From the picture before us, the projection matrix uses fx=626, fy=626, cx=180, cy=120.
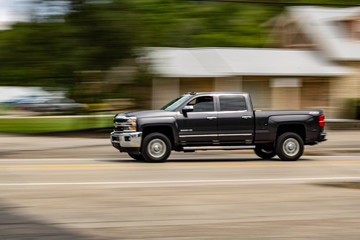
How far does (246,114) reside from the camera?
16031mm

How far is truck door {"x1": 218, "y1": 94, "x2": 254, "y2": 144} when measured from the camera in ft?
52.2

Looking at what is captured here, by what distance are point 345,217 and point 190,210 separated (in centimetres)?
203

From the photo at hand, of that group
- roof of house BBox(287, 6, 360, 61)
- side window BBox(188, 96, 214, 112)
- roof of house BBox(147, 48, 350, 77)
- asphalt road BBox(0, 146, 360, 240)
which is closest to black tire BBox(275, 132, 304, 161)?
asphalt road BBox(0, 146, 360, 240)

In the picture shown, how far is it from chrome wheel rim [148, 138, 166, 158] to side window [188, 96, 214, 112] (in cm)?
132

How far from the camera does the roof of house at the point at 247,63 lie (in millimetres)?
33969

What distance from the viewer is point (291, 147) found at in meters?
16.3

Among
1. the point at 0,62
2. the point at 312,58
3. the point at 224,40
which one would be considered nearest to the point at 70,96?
the point at 0,62

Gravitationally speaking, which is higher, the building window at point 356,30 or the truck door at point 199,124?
the building window at point 356,30

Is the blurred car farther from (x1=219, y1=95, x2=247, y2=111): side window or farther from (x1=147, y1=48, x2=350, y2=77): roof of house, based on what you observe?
(x1=219, y1=95, x2=247, y2=111): side window

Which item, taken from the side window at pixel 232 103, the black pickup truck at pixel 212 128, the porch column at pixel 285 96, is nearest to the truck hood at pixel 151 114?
the black pickup truck at pixel 212 128

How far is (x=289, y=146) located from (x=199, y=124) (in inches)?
97.4

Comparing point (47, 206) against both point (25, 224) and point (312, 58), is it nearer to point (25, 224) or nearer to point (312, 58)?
point (25, 224)

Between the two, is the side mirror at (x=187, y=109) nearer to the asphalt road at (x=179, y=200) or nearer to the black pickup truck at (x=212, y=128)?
the black pickup truck at (x=212, y=128)

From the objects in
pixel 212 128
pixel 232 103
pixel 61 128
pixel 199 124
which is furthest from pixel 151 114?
pixel 61 128
